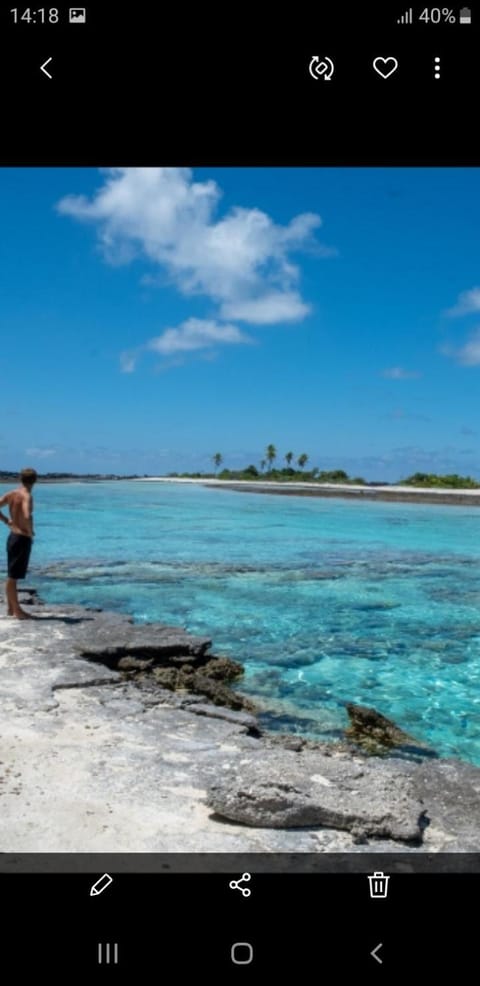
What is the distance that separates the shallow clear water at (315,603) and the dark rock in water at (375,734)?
225 mm

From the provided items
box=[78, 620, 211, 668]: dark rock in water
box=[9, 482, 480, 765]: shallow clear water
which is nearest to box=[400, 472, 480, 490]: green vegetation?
box=[9, 482, 480, 765]: shallow clear water

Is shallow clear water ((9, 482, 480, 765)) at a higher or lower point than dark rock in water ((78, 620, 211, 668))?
lower

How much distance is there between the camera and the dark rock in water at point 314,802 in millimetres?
4031

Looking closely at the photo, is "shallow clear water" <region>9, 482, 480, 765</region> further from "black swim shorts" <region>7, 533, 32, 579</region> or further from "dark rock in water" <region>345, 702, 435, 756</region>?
"black swim shorts" <region>7, 533, 32, 579</region>

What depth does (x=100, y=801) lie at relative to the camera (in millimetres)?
4227

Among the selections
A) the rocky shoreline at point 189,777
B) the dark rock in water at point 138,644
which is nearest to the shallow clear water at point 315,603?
the dark rock in water at point 138,644
